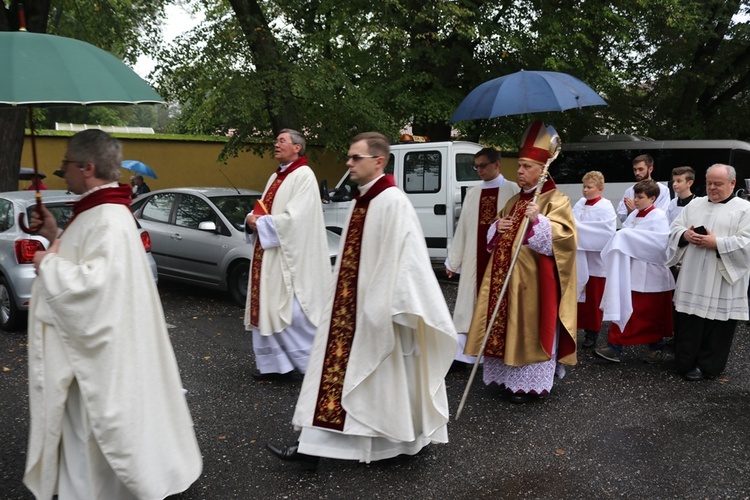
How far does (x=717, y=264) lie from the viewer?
577 centimetres

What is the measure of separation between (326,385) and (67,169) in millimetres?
1722

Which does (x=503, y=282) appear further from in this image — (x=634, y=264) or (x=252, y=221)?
(x=252, y=221)

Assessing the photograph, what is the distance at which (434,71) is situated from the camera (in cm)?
1458

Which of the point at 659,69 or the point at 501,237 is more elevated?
the point at 659,69

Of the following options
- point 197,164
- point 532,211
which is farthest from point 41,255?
point 197,164

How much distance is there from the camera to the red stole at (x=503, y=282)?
5.09m

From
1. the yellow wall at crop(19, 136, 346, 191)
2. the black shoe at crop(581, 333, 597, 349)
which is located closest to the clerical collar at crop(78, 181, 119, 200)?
the black shoe at crop(581, 333, 597, 349)

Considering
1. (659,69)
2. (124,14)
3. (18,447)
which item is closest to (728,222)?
(18,447)

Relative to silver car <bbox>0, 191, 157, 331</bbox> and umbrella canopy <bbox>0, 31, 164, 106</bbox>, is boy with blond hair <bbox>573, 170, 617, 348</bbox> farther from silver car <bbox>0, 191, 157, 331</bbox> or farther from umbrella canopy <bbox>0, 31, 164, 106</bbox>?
umbrella canopy <bbox>0, 31, 164, 106</bbox>

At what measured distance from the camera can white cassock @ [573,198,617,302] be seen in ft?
21.4

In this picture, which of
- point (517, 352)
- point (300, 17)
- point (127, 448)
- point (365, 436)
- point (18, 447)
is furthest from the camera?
point (300, 17)

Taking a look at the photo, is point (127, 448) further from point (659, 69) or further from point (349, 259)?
point (659, 69)

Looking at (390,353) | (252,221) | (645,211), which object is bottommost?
(390,353)

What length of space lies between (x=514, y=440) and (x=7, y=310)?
5554 mm
